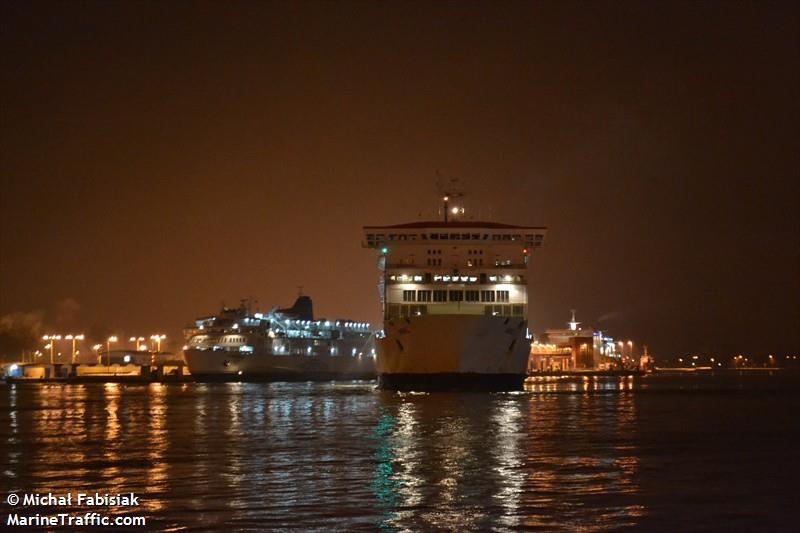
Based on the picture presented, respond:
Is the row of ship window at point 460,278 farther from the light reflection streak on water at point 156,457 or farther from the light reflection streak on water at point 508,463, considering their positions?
the light reflection streak on water at point 156,457

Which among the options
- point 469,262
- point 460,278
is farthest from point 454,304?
point 469,262

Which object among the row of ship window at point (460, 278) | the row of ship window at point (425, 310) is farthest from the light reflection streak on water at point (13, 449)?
the row of ship window at point (460, 278)

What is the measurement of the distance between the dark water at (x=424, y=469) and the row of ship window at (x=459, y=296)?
24.2m

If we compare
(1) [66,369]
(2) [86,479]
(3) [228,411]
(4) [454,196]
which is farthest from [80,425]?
(1) [66,369]

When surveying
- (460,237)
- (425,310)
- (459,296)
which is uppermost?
(460,237)

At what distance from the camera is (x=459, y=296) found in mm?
66812

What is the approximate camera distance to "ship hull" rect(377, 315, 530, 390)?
61100 mm

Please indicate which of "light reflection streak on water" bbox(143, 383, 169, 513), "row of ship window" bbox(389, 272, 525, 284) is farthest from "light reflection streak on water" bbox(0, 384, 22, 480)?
"row of ship window" bbox(389, 272, 525, 284)

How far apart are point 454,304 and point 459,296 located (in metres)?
0.60

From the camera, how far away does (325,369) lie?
12756 cm

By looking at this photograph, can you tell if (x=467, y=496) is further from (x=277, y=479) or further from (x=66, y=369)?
(x=66, y=369)

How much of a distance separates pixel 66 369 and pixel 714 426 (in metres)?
108

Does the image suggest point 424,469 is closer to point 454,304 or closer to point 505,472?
point 505,472

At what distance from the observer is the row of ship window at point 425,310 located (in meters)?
66.8
